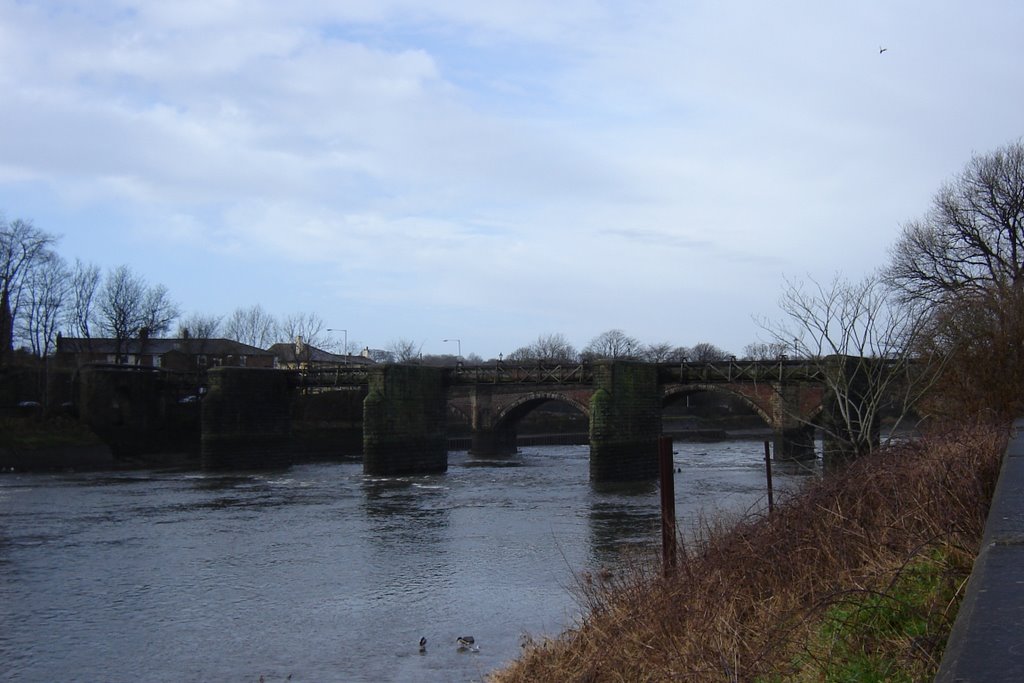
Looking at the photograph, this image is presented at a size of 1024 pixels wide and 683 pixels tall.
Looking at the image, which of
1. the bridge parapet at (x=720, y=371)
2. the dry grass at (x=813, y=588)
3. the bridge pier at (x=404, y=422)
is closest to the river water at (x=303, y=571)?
the dry grass at (x=813, y=588)

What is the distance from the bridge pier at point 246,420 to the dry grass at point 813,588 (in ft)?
168

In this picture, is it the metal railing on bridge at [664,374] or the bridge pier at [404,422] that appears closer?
the metal railing on bridge at [664,374]

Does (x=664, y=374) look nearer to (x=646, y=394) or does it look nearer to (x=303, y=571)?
(x=646, y=394)

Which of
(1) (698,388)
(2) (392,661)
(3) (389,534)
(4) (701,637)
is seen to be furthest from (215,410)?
(4) (701,637)

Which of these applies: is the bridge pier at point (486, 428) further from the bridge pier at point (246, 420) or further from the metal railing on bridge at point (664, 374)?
the bridge pier at point (246, 420)

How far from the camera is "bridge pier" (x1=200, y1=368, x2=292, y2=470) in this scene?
199 feet

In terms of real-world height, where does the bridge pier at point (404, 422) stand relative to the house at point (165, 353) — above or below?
below

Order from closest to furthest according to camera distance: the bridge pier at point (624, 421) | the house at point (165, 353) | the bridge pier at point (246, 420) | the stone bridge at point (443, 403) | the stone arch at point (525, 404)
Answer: the bridge pier at point (624, 421) < the stone bridge at point (443, 403) < the bridge pier at point (246, 420) < the stone arch at point (525, 404) < the house at point (165, 353)

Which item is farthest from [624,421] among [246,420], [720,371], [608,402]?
[246,420]

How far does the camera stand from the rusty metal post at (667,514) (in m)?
11.8

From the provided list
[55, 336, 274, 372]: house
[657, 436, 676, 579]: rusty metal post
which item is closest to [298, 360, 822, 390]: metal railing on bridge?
[55, 336, 274, 372]: house

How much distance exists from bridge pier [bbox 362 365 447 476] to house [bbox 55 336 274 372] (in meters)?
26.7

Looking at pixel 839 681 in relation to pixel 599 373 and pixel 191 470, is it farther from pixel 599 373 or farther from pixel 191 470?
pixel 191 470

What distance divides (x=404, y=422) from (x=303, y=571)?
105 ft
